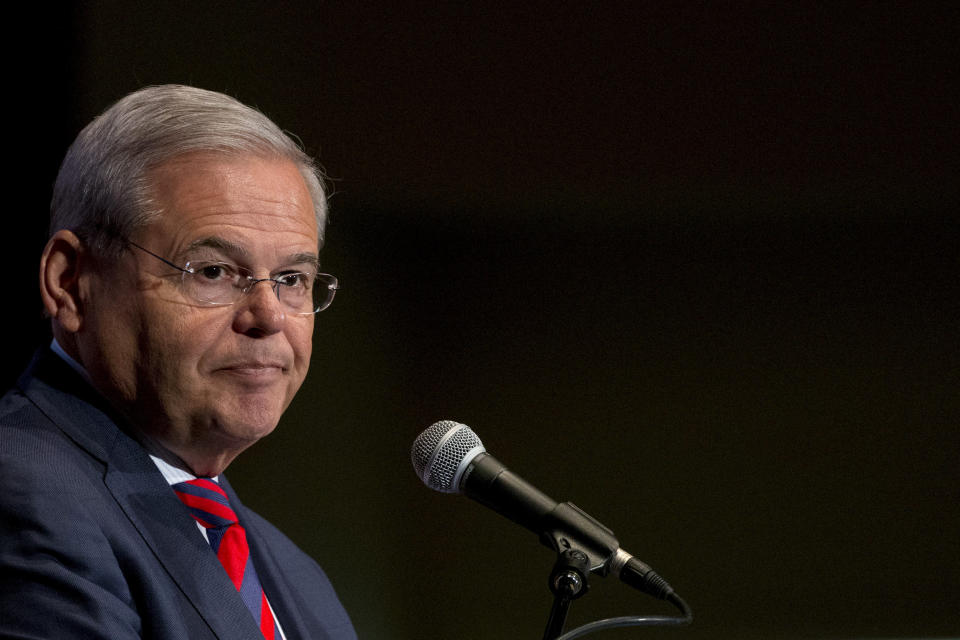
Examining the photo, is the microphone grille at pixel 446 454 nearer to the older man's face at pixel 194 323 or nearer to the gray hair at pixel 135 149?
the older man's face at pixel 194 323

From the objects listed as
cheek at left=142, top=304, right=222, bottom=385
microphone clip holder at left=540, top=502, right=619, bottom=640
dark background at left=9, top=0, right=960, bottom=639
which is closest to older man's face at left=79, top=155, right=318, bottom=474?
cheek at left=142, top=304, right=222, bottom=385

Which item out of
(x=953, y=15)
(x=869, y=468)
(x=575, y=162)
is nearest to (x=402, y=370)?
(x=575, y=162)

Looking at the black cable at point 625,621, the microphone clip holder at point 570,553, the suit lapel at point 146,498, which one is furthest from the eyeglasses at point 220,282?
the black cable at point 625,621

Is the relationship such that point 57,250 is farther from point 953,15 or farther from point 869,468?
point 953,15

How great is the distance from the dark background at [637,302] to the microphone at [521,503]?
1655 millimetres

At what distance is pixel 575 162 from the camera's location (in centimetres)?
302

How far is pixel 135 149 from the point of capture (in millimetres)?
1472

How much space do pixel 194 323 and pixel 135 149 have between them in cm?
30

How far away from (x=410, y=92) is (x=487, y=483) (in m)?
1.96

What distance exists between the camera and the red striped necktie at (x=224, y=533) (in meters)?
1.49

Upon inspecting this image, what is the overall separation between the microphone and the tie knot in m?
0.37

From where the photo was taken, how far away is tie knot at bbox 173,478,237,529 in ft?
4.87

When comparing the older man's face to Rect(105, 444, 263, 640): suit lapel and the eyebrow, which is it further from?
Rect(105, 444, 263, 640): suit lapel

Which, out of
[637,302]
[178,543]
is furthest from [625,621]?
[637,302]
